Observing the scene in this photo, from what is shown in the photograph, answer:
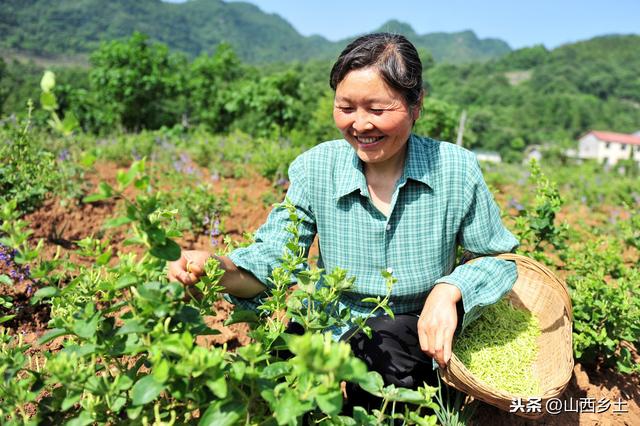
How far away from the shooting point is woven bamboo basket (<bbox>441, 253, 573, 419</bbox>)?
5.30ft

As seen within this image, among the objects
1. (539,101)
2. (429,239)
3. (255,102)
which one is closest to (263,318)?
(429,239)

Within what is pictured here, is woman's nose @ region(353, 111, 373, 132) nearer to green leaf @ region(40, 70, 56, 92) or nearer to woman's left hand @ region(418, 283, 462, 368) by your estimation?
woman's left hand @ region(418, 283, 462, 368)

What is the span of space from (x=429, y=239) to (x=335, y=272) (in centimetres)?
69

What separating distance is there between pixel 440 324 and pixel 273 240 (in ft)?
2.15

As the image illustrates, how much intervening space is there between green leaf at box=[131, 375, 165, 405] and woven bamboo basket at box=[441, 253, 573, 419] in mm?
978

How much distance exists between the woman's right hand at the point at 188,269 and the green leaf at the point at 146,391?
381 millimetres

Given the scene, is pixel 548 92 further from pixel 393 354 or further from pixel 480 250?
pixel 393 354

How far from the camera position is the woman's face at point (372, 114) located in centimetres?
168

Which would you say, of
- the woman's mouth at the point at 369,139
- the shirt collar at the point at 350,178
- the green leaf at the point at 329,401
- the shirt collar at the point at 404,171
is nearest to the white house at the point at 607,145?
the shirt collar at the point at 404,171

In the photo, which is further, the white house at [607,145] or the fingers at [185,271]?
the white house at [607,145]


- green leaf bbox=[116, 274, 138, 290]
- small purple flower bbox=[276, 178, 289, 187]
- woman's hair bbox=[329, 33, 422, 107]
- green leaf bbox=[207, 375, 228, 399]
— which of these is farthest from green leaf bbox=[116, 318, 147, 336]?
small purple flower bbox=[276, 178, 289, 187]

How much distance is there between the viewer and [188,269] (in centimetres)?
141

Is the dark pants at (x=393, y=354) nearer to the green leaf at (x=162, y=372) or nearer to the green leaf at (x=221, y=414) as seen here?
the green leaf at (x=221, y=414)

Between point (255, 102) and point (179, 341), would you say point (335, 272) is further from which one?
point (255, 102)
